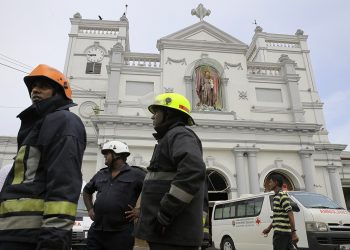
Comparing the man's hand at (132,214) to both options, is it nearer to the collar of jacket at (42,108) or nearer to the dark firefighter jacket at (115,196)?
the dark firefighter jacket at (115,196)

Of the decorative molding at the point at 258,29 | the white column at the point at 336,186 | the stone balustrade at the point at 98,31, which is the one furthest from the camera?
the decorative molding at the point at 258,29

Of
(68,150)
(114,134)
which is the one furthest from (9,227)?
(114,134)

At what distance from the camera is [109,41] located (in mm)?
23641

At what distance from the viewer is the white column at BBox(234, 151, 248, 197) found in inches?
641

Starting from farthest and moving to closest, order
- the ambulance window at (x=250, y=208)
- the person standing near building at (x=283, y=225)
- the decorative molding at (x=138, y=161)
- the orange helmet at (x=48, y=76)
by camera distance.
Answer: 1. the decorative molding at (x=138, y=161)
2. the ambulance window at (x=250, y=208)
3. the person standing near building at (x=283, y=225)
4. the orange helmet at (x=48, y=76)

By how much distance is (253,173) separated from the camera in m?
16.6

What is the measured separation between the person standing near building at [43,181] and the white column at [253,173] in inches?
603

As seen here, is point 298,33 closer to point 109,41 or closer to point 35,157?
point 109,41

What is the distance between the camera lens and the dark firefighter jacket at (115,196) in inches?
151

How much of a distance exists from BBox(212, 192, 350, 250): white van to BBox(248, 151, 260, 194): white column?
398cm

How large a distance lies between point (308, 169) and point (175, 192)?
16.9m

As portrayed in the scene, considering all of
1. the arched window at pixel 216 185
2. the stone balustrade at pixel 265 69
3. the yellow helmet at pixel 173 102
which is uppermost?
the stone balustrade at pixel 265 69

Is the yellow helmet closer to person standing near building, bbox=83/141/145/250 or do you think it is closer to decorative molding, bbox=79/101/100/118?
person standing near building, bbox=83/141/145/250

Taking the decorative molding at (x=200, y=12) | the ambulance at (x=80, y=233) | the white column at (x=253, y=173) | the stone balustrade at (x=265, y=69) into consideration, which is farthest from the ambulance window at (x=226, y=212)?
the decorative molding at (x=200, y=12)
